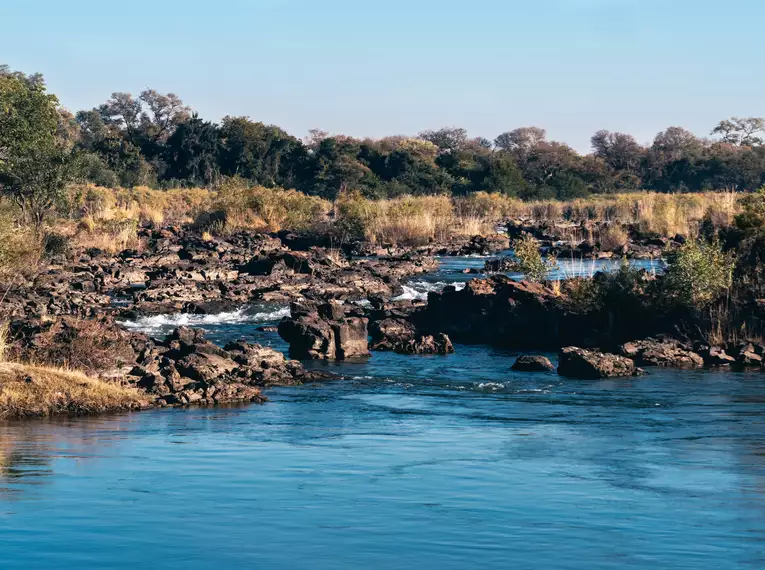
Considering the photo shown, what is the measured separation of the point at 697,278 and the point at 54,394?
14.3 m

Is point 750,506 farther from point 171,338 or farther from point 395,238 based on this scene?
point 395,238

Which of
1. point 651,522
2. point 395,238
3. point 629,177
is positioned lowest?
point 651,522

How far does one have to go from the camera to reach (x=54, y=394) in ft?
54.3

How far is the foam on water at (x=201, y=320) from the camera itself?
28469mm

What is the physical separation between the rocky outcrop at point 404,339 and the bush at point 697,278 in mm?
5031

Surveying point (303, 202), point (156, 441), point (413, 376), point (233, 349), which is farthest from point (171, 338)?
point (303, 202)

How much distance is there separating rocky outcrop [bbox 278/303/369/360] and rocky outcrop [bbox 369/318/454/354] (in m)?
0.77

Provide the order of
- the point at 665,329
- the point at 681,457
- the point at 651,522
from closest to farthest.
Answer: the point at 651,522 → the point at 681,457 → the point at 665,329

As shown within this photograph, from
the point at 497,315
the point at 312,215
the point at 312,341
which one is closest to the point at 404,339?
the point at 312,341

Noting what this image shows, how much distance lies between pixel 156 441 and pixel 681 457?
21.6ft

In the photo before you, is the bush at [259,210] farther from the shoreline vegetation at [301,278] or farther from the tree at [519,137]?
the tree at [519,137]

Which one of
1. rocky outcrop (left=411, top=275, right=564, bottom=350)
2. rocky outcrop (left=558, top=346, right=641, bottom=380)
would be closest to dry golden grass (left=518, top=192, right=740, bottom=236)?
rocky outcrop (left=411, top=275, right=564, bottom=350)

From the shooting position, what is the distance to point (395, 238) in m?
53.7

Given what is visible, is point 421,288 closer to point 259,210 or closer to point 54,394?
point 54,394
